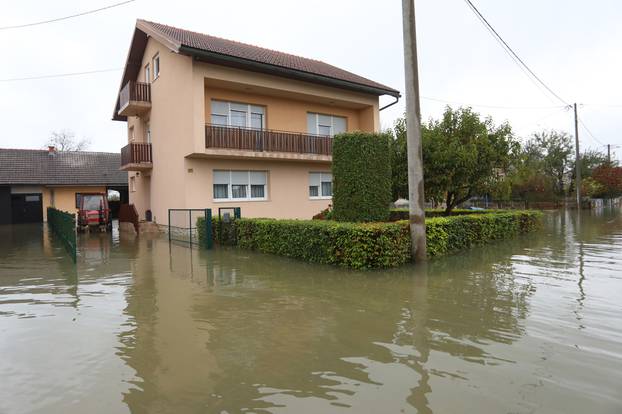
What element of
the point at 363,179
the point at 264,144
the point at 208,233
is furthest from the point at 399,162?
the point at 208,233

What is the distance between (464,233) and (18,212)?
31534 millimetres

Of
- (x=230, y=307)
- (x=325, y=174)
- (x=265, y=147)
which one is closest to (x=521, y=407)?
(x=230, y=307)

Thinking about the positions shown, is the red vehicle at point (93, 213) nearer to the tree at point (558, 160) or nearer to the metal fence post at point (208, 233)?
the metal fence post at point (208, 233)

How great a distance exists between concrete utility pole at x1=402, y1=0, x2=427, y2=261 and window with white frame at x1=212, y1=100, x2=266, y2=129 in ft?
31.7

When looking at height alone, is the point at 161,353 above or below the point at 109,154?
below

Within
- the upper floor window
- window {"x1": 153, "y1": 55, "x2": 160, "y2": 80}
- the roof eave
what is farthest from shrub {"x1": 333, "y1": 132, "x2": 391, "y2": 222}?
window {"x1": 153, "y1": 55, "x2": 160, "y2": 80}

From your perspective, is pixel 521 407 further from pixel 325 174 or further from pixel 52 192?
pixel 52 192

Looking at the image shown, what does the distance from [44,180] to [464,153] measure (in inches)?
1158

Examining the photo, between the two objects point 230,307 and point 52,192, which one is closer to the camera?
point 230,307

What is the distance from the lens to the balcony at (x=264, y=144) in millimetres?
15156

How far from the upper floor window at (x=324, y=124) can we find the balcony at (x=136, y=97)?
8093 mm

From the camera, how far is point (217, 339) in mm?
4527

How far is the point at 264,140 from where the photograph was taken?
53.9 ft

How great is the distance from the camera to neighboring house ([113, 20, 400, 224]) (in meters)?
15.2
